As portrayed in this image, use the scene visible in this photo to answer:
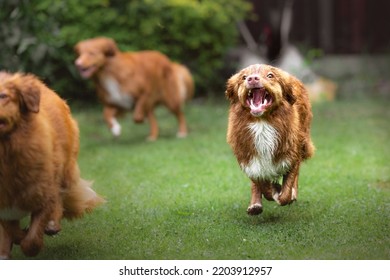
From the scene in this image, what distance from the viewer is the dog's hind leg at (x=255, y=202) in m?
5.64

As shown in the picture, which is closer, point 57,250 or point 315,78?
point 57,250

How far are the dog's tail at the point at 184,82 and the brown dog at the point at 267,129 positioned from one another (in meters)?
4.61

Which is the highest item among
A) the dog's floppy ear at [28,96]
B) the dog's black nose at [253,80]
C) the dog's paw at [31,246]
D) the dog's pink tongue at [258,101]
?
the dog's floppy ear at [28,96]

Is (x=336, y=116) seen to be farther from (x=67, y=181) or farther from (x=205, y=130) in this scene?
(x=67, y=181)

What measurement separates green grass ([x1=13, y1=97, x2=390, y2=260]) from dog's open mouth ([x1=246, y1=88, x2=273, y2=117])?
850mm

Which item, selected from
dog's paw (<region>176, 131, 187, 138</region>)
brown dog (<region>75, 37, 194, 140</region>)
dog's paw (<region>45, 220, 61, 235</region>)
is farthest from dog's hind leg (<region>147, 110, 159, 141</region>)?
dog's paw (<region>45, 220, 61, 235</region>)

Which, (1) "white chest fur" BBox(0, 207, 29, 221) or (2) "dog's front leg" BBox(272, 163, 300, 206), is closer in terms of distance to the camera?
(1) "white chest fur" BBox(0, 207, 29, 221)

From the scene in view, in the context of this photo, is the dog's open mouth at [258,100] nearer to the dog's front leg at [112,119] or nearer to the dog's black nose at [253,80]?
the dog's black nose at [253,80]

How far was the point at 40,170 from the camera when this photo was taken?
4844mm

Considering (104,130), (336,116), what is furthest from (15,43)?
(336,116)

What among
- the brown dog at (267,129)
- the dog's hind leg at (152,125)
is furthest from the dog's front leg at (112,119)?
the brown dog at (267,129)

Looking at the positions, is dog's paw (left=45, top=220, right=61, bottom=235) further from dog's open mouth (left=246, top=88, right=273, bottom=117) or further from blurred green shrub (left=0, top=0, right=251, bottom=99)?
blurred green shrub (left=0, top=0, right=251, bottom=99)

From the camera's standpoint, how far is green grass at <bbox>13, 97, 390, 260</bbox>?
517 cm
